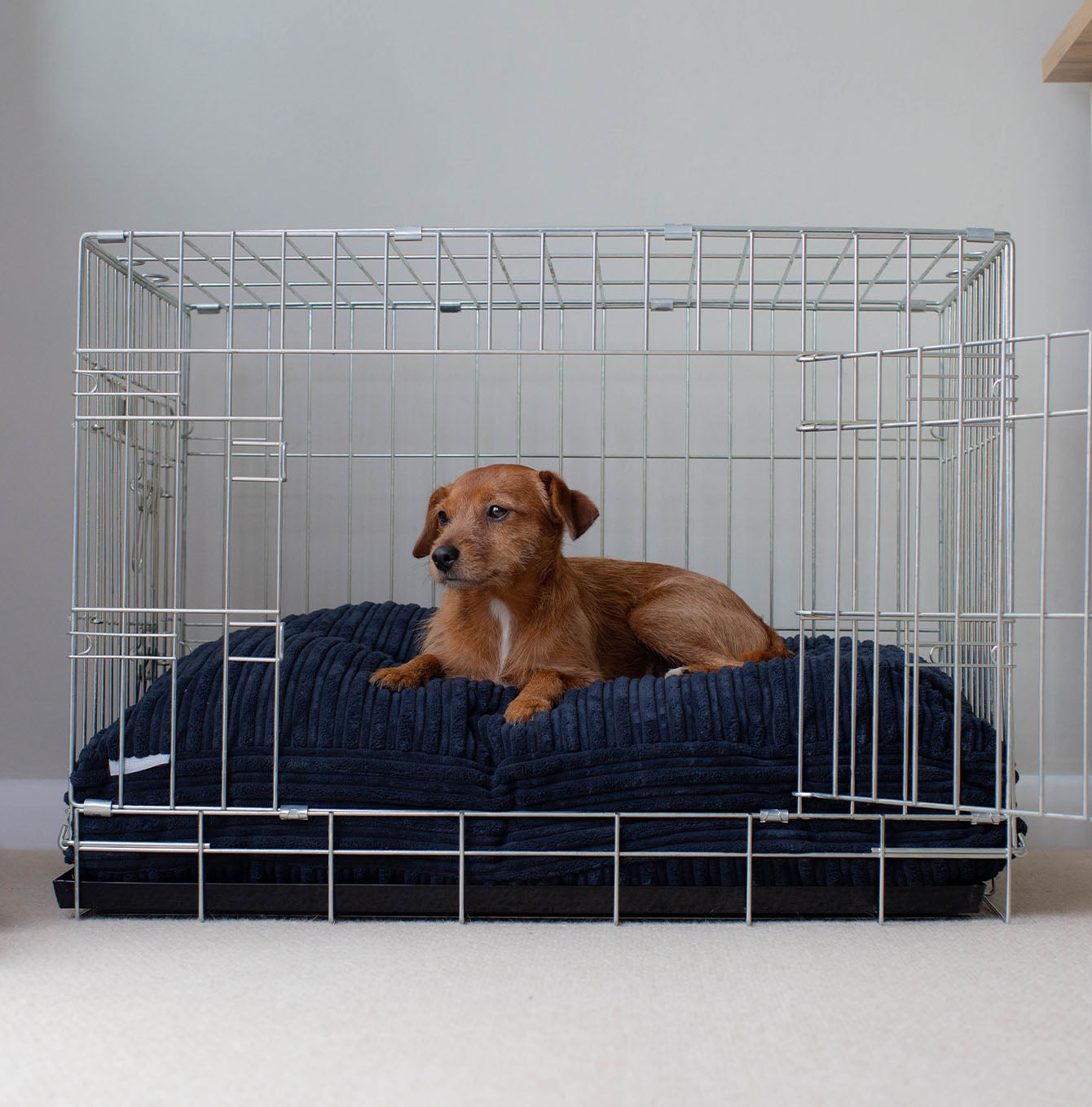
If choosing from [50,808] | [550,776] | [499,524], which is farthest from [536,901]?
[50,808]

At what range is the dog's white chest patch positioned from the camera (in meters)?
2.52

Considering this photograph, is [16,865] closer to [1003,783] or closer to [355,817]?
[355,817]

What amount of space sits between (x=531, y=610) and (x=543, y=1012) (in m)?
1.09

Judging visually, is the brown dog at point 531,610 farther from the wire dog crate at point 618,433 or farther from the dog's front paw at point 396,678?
the wire dog crate at point 618,433

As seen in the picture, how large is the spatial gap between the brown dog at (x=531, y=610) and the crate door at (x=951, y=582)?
0.28 meters

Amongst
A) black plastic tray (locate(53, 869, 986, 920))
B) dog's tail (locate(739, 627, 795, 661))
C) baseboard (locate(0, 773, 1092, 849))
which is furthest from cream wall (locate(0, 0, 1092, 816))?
black plastic tray (locate(53, 869, 986, 920))

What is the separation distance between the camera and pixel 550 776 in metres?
2.04

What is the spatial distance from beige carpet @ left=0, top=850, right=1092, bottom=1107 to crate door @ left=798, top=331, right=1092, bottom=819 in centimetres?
32

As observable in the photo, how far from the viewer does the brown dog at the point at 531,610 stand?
A: 2.39 meters

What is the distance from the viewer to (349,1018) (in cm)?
158

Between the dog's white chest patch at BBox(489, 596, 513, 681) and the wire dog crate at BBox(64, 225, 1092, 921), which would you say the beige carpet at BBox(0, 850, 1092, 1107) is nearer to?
the dog's white chest patch at BBox(489, 596, 513, 681)

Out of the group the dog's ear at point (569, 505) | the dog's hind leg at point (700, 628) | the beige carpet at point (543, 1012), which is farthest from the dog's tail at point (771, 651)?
the beige carpet at point (543, 1012)

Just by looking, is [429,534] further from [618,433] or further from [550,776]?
[618,433]

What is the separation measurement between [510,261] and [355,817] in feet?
6.46
